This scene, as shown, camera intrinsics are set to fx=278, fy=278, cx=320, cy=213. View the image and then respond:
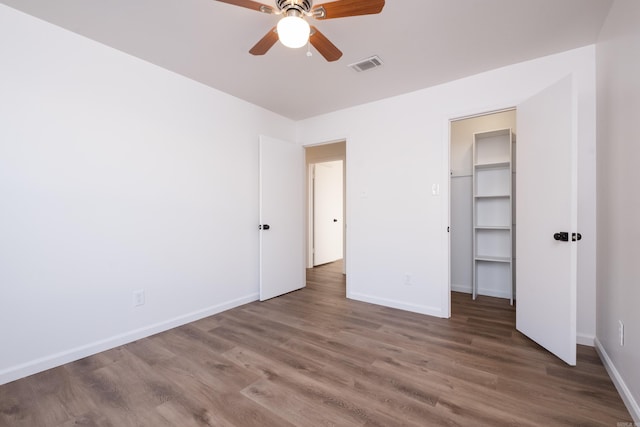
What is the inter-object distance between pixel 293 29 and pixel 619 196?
2.24m

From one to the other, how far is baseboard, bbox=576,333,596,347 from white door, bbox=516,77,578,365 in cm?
38

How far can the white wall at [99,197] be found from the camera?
1.91m

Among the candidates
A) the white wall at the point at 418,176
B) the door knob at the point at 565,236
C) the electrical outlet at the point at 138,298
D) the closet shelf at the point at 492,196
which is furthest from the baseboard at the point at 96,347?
the closet shelf at the point at 492,196

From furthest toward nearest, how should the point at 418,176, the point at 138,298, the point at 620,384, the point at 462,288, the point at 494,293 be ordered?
the point at 462,288, the point at 494,293, the point at 418,176, the point at 138,298, the point at 620,384

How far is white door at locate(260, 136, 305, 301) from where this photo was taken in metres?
3.59

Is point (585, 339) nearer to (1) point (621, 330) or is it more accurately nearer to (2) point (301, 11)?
(1) point (621, 330)

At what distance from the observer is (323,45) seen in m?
1.80

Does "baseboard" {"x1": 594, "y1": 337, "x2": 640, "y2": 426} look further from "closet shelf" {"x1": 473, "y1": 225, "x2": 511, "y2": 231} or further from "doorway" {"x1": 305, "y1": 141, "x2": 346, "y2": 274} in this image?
"doorway" {"x1": 305, "y1": 141, "x2": 346, "y2": 274}

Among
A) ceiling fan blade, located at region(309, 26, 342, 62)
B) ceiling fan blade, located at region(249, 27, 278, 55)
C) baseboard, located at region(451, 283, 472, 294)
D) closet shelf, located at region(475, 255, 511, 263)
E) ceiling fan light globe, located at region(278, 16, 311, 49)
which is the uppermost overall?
ceiling fan blade, located at region(249, 27, 278, 55)

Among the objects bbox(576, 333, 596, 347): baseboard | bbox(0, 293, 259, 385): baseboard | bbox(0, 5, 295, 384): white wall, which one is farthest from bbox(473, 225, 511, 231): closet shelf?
bbox(0, 293, 259, 385): baseboard

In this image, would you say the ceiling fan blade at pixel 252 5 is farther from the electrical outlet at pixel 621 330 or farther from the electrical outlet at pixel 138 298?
the electrical outlet at pixel 621 330

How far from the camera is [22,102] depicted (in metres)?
1.93

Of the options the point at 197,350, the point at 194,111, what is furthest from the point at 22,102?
the point at 197,350

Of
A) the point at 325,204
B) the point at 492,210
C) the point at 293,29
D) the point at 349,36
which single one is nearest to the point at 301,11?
the point at 293,29
